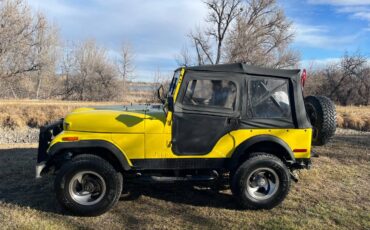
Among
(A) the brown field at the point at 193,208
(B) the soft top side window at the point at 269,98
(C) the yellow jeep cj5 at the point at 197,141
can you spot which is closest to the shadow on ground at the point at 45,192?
(A) the brown field at the point at 193,208

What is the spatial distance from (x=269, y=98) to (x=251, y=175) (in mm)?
1162

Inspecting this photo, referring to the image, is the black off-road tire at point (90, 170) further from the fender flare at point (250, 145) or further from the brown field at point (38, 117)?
the brown field at point (38, 117)

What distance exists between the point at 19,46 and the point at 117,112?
24604 mm

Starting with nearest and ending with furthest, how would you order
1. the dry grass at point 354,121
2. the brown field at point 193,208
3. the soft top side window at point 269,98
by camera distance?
the brown field at point 193,208, the soft top side window at point 269,98, the dry grass at point 354,121

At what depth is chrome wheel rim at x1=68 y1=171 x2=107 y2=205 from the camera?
5395 mm

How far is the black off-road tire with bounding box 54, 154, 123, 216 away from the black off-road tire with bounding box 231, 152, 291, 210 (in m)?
1.66

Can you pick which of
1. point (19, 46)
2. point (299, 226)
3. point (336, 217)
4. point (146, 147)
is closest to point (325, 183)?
point (336, 217)

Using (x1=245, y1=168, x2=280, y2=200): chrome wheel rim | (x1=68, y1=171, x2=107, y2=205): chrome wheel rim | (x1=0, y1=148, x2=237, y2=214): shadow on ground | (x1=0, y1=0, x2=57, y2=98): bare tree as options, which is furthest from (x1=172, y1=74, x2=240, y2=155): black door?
(x1=0, y1=0, x2=57, y2=98): bare tree

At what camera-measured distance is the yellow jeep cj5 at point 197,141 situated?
17.8 feet

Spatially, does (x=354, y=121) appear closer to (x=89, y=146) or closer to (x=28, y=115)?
(x=28, y=115)

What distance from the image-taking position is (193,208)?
5734 millimetres

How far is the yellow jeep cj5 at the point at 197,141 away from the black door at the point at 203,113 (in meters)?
0.01

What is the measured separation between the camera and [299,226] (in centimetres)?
509

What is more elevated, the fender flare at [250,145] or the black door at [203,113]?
the black door at [203,113]
